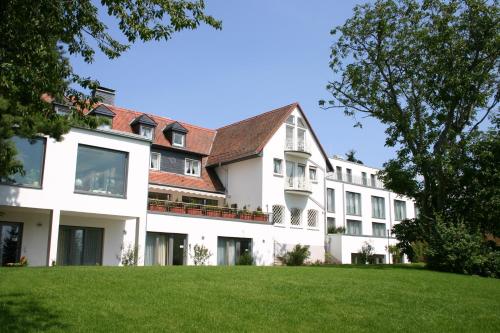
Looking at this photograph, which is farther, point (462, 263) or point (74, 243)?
point (74, 243)

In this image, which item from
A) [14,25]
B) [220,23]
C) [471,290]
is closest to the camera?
[14,25]

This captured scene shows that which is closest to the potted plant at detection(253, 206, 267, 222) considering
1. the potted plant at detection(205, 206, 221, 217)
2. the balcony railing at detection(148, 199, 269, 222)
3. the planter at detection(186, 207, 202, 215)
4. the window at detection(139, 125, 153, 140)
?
the balcony railing at detection(148, 199, 269, 222)

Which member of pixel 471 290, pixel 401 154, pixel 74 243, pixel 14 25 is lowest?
pixel 471 290

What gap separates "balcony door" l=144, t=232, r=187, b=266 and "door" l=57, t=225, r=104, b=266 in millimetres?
3239

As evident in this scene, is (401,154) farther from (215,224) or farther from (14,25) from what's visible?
(14,25)

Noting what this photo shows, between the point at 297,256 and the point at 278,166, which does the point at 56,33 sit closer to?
the point at 297,256

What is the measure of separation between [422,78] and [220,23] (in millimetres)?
21539

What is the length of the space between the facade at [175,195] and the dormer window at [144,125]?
3.4 inches

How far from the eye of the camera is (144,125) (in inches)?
1446

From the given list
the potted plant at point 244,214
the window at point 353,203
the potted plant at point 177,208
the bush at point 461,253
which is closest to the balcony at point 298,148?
the potted plant at point 244,214

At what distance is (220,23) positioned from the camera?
10.4 m

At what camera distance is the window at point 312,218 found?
42.0 metres

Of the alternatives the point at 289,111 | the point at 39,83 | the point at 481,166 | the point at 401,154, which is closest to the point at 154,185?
the point at 289,111

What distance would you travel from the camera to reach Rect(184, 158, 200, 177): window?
1551 inches
